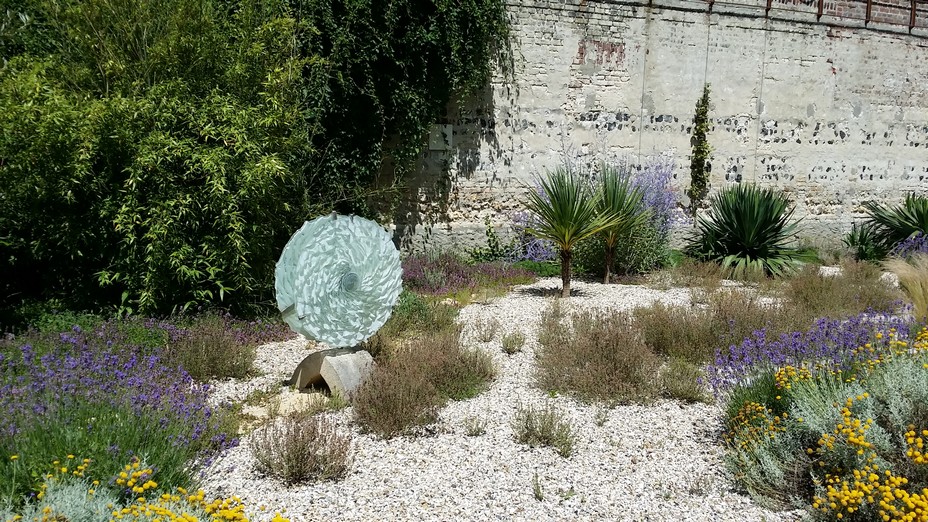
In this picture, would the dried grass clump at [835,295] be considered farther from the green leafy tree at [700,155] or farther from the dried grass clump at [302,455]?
the dried grass clump at [302,455]

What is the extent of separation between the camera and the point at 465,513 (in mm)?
3533

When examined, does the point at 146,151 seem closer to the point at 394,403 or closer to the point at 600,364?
the point at 394,403

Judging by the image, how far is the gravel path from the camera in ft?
11.7

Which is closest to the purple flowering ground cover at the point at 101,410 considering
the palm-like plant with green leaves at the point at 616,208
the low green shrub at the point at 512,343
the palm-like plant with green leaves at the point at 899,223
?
the low green shrub at the point at 512,343

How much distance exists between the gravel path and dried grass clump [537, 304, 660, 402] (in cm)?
16

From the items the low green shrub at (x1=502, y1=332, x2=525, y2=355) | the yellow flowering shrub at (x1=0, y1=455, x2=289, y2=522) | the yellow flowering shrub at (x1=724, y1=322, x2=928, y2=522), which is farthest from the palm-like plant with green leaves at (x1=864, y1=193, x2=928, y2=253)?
the yellow flowering shrub at (x1=0, y1=455, x2=289, y2=522)

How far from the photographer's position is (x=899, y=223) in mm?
12289

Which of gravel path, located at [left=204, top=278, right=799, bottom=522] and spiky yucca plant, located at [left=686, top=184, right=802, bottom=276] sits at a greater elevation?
spiky yucca plant, located at [left=686, top=184, right=802, bottom=276]

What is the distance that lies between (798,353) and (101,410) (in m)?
4.39

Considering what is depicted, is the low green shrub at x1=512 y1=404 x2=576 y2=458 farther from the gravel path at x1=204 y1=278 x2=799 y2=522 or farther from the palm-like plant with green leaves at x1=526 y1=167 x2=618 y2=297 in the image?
the palm-like plant with green leaves at x1=526 y1=167 x2=618 y2=297

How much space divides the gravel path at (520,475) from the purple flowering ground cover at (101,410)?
11.4 inches

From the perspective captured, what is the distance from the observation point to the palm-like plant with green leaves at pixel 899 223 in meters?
11.9

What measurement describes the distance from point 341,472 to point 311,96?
6.76 meters

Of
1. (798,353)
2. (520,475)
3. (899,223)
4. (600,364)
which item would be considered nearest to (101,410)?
(520,475)
